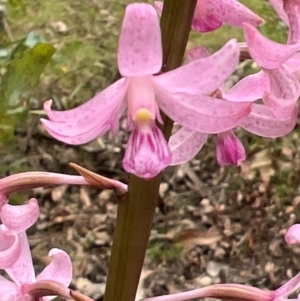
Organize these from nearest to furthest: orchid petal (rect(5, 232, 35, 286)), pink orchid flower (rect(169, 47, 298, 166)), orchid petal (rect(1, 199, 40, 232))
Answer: pink orchid flower (rect(169, 47, 298, 166)), orchid petal (rect(1, 199, 40, 232)), orchid petal (rect(5, 232, 35, 286))

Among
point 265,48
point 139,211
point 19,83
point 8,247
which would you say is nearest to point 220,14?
point 265,48

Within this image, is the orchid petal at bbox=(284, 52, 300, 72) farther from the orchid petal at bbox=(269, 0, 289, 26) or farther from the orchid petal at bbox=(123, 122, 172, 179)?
the orchid petal at bbox=(123, 122, 172, 179)

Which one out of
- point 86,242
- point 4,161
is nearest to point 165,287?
point 86,242

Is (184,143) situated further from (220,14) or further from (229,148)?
(220,14)

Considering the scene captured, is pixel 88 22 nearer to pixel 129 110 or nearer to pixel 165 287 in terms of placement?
pixel 165 287

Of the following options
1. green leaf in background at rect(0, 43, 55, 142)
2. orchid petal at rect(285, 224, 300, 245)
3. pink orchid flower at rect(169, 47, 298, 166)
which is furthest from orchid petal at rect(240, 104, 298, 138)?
green leaf in background at rect(0, 43, 55, 142)

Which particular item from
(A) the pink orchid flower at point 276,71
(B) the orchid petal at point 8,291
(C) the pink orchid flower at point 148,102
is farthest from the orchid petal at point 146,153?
(B) the orchid petal at point 8,291
